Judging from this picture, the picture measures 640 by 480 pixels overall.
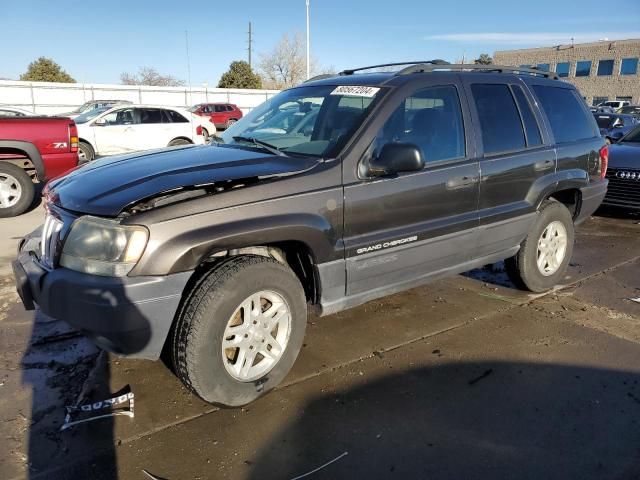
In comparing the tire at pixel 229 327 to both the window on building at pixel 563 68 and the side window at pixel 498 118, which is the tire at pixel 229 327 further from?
the window on building at pixel 563 68

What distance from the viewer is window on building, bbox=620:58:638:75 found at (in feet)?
167

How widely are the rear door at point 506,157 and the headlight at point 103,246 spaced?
2560mm

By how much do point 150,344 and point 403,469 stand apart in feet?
4.59

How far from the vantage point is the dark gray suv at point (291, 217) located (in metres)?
2.46

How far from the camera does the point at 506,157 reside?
393cm

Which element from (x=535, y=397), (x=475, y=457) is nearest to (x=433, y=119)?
A: (x=535, y=397)

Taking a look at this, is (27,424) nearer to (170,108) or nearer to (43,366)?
(43,366)

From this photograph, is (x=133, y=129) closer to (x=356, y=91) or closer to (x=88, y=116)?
(x=88, y=116)

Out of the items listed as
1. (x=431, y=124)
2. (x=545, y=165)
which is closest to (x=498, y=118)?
(x=545, y=165)

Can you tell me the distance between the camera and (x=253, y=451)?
98.3 inches

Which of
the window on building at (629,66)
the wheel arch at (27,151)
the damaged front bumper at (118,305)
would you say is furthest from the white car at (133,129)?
the window on building at (629,66)

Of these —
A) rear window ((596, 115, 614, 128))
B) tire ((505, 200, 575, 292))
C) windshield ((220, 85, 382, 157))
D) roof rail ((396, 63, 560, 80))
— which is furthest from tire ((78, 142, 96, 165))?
rear window ((596, 115, 614, 128))

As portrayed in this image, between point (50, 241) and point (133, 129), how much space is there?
36.6 ft

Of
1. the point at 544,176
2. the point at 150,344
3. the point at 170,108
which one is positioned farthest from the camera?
the point at 170,108
